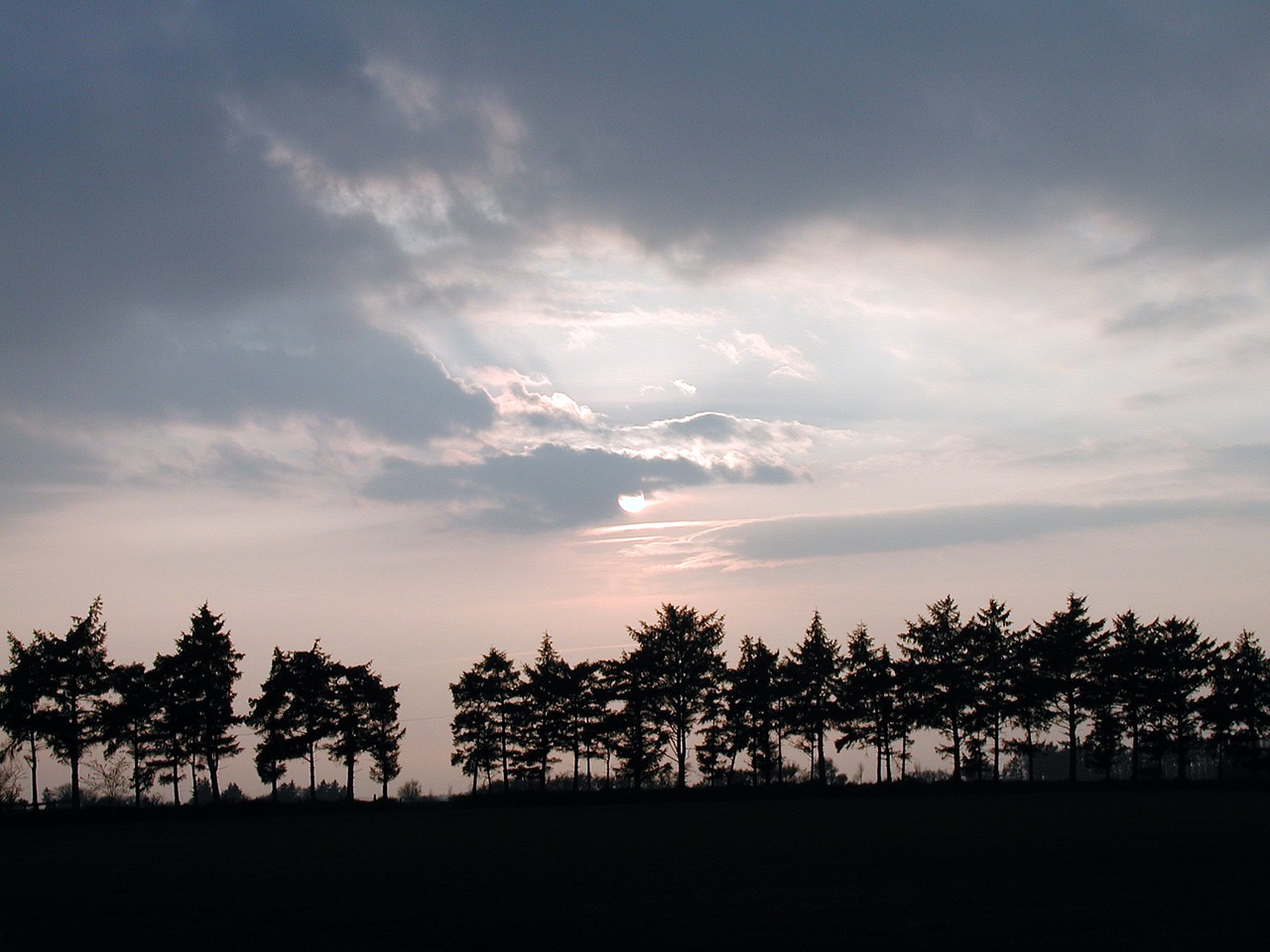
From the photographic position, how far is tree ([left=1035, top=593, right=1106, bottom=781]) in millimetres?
88125

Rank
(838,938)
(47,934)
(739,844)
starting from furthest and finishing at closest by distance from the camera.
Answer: (739,844) → (47,934) → (838,938)

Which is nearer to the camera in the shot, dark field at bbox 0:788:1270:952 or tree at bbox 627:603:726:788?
dark field at bbox 0:788:1270:952

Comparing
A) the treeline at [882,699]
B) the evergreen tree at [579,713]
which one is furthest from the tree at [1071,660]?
the evergreen tree at [579,713]

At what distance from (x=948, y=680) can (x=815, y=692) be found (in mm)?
11622

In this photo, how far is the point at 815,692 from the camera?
303 feet

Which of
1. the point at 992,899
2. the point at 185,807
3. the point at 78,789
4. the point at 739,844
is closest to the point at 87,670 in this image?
the point at 78,789

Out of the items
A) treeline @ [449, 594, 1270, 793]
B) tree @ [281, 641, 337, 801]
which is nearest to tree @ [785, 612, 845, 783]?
treeline @ [449, 594, 1270, 793]

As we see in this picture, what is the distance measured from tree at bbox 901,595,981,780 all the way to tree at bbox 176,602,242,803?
5839cm

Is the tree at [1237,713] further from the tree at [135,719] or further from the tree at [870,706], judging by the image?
the tree at [135,719]

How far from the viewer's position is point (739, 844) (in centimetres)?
3559

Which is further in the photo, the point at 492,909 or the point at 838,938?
the point at 492,909

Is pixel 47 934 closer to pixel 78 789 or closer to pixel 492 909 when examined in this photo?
pixel 492 909

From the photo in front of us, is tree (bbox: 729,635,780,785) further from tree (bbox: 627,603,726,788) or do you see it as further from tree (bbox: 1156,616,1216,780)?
tree (bbox: 1156,616,1216,780)

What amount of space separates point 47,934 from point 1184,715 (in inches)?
3678
